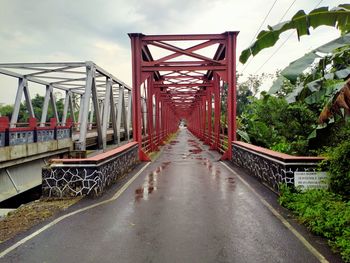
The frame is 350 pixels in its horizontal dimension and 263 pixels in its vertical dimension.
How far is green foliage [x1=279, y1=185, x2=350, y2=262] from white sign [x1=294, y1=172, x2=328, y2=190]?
20 centimetres

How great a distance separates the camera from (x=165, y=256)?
3998 mm

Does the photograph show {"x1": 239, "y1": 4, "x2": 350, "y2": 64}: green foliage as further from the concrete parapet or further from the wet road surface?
the wet road surface

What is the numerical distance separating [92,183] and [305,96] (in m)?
4.97

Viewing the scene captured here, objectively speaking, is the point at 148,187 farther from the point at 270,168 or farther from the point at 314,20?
the point at 314,20

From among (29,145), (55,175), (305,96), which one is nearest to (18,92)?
(29,145)

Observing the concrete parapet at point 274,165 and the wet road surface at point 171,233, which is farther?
the concrete parapet at point 274,165

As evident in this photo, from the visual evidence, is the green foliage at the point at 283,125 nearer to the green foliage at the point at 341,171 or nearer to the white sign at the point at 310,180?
the white sign at the point at 310,180

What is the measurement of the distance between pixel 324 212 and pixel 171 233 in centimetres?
250

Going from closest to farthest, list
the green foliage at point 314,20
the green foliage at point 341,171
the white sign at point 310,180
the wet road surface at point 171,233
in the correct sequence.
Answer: the wet road surface at point 171,233, the green foliage at point 314,20, the green foliage at point 341,171, the white sign at point 310,180

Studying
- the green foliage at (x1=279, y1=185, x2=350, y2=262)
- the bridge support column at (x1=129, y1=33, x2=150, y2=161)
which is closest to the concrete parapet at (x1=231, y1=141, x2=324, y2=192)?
the green foliage at (x1=279, y1=185, x2=350, y2=262)

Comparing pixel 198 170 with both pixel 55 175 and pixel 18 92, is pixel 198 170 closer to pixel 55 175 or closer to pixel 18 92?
pixel 55 175

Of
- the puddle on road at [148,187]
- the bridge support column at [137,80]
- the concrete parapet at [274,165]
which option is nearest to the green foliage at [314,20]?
the concrete parapet at [274,165]

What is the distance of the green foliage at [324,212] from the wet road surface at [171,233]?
0.44 meters

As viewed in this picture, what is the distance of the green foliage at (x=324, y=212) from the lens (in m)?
4.29
